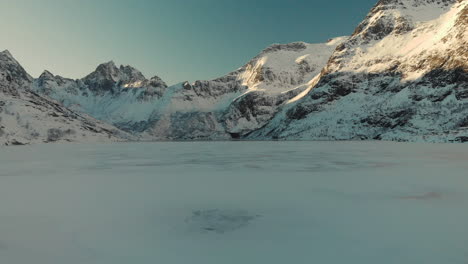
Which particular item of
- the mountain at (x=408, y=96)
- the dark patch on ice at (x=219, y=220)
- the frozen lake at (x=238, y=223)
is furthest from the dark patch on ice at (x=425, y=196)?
the mountain at (x=408, y=96)

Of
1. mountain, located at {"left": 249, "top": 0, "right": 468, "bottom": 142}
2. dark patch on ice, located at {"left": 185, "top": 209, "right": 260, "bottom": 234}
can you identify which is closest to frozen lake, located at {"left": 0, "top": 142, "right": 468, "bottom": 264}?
dark patch on ice, located at {"left": 185, "top": 209, "right": 260, "bottom": 234}

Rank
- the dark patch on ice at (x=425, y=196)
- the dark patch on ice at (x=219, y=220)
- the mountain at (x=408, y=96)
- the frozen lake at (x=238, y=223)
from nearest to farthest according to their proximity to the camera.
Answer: the frozen lake at (x=238, y=223), the dark patch on ice at (x=219, y=220), the dark patch on ice at (x=425, y=196), the mountain at (x=408, y=96)

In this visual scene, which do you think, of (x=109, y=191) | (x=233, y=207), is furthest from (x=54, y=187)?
(x=233, y=207)

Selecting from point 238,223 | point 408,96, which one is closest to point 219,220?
point 238,223

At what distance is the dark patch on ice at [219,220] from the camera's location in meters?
8.97

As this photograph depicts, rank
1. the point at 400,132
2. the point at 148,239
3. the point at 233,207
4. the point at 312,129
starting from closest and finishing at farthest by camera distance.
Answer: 1. the point at 148,239
2. the point at 233,207
3. the point at 400,132
4. the point at 312,129

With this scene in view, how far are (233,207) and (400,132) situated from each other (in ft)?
442

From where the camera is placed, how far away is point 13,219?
1011 cm

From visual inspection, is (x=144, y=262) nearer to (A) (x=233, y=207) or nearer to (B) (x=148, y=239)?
(B) (x=148, y=239)

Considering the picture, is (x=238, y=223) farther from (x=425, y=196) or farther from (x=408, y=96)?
(x=408, y=96)

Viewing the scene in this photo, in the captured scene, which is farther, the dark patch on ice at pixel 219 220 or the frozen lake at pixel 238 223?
the dark patch on ice at pixel 219 220

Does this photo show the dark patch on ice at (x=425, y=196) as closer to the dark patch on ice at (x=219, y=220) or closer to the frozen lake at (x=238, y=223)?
the frozen lake at (x=238, y=223)

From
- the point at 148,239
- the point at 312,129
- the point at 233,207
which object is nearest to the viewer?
the point at 148,239

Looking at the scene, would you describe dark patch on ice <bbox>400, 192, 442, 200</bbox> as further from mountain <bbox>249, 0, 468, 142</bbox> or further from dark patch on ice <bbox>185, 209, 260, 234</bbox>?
mountain <bbox>249, 0, 468, 142</bbox>
